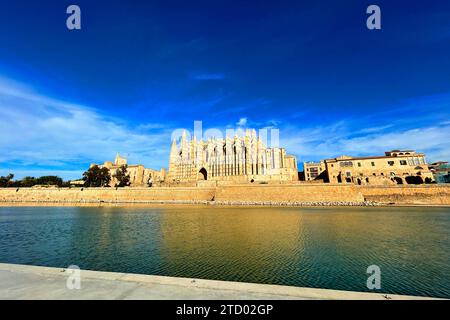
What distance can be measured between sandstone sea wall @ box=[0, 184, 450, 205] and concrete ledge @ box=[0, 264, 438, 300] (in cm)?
4648

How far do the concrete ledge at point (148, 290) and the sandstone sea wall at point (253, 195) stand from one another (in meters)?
46.5

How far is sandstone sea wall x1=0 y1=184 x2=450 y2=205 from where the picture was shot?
46.2 m

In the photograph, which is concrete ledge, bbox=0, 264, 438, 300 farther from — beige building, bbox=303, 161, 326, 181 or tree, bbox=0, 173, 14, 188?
tree, bbox=0, 173, 14, 188

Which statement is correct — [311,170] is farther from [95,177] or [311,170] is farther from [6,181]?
[6,181]

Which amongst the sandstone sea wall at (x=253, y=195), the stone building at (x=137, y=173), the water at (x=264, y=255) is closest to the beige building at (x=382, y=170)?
the sandstone sea wall at (x=253, y=195)

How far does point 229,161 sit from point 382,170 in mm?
49461

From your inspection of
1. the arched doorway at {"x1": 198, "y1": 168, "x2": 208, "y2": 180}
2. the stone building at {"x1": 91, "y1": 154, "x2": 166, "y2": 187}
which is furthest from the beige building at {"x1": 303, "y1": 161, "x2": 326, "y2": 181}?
the stone building at {"x1": 91, "y1": 154, "x2": 166, "y2": 187}

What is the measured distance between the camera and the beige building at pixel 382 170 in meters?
58.1

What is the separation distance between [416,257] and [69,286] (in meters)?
13.3

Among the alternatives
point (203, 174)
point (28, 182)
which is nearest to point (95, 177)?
point (28, 182)

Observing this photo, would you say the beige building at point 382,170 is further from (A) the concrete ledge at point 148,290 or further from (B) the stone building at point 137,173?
(B) the stone building at point 137,173

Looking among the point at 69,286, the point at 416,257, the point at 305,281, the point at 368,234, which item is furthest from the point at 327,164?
the point at 69,286

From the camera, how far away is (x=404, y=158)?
61.1 meters
